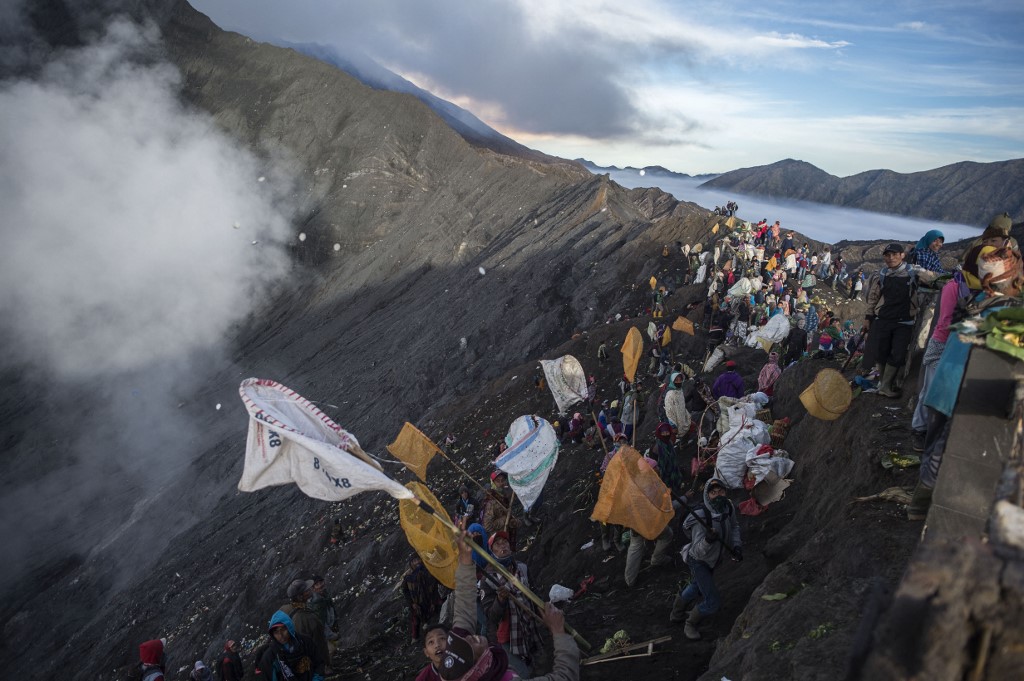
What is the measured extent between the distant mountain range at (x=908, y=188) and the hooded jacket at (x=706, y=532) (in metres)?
94.2

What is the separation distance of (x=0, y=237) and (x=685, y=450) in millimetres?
56463

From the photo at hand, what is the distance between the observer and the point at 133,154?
51.2 metres

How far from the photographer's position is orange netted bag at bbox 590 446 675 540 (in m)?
5.55

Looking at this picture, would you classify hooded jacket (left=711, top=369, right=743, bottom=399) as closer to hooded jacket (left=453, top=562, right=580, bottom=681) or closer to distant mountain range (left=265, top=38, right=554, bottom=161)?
hooded jacket (left=453, top=562, right=580, bottom=681)

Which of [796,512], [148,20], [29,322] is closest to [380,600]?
[796,512]

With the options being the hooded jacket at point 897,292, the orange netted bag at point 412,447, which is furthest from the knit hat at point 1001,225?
the orange netted bag at point 412,447

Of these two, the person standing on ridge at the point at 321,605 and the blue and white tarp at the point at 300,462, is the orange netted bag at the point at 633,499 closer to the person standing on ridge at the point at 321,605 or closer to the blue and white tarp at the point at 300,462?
the blue and white tarp at the point at 300,462

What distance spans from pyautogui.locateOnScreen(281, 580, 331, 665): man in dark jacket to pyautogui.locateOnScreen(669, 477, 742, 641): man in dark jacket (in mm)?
3205

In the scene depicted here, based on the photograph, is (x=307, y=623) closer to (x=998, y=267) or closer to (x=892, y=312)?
(x=998, y=267)

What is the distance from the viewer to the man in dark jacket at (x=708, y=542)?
480 centimetres

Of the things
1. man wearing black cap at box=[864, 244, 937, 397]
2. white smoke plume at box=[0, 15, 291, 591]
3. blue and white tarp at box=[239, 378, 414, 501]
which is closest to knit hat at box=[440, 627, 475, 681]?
blue and white tarp at box=[239, 378, 414, 501]

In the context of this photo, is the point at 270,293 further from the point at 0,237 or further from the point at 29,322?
the point at 0,237

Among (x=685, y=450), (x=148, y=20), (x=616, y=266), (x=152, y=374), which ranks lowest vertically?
(x=152, y=374)

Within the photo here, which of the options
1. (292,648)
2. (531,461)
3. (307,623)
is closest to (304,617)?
(307,623)
